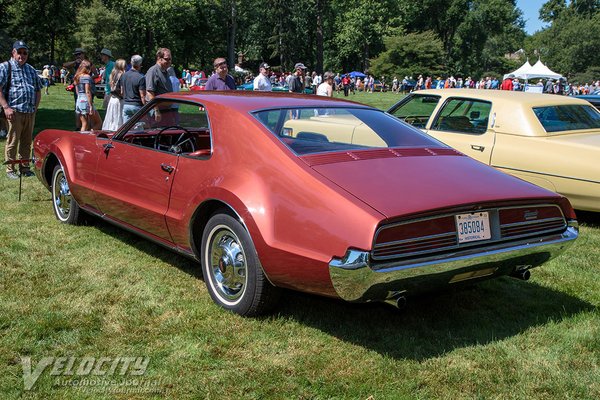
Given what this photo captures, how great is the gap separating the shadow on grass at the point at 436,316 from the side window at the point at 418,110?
3792mm

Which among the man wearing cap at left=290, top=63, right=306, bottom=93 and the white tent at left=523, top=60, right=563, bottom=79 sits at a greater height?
the white tent at left=523, top=60, right=563, bottom=79

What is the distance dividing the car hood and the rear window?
11.1ft

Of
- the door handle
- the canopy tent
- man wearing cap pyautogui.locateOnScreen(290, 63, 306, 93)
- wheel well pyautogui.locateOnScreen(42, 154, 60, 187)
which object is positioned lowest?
wheel well pyautogui.locateOnScreen(42, 154, 60, 187)

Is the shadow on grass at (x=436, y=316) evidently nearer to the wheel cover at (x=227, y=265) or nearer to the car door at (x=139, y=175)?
the wheel cover at (x=227, y=265)

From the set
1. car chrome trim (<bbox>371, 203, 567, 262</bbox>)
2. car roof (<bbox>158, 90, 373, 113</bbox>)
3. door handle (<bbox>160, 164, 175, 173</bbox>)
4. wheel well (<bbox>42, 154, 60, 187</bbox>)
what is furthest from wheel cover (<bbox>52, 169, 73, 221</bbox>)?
car chrome trim (<bbox>371, 203, 567, 262</bbox>)

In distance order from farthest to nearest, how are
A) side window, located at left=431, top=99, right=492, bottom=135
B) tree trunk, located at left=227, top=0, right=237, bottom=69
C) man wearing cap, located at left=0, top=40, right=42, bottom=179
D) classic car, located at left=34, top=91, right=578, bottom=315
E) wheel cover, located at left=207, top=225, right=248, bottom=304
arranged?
tree trunk, located at left=227, top=0, right=237, bottom=69 → man wearing cap, located at left=0, top=40, right=42, bottom=179 → side window, located at left=431, top=99, right=492, bottom=135 → wheel cover, located at left=207, top=225, right=248, bottom=304 → classic car, located at left=34, top=91, right=578, bottom=315

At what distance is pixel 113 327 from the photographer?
360 centimetres

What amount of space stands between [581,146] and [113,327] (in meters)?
5.07

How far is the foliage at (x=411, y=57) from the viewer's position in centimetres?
6331

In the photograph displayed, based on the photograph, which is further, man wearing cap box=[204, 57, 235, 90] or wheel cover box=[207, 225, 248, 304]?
man wearing cap box=[204, 57, 235, 90]

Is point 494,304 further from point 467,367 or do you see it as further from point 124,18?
point 124,18

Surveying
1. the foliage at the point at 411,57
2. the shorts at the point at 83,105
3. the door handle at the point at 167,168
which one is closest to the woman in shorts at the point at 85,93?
the shorts at the point at 83,105

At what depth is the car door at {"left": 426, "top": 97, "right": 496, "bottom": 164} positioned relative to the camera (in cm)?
699

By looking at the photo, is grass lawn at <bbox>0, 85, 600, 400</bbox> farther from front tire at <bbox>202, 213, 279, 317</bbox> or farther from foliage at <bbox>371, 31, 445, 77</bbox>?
foliage at <bbox>371, 31, 445, 77</bbox>
